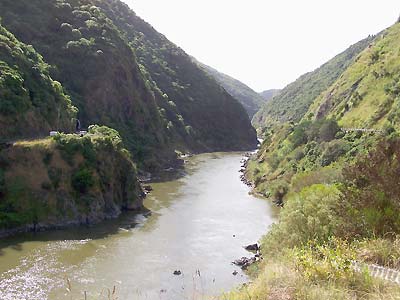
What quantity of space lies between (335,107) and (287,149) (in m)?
21.6

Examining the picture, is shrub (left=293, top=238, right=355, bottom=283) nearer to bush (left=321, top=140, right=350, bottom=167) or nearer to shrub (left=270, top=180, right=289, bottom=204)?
shrub (left=270, top=180, right=289, bottom=204)

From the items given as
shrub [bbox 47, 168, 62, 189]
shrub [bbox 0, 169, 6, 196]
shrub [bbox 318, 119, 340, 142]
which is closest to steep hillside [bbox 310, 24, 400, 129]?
shrub [bbox 318, 119, 340, 142]

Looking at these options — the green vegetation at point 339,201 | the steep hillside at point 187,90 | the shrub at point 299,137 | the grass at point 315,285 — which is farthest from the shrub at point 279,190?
the steep hillside at point 187,90

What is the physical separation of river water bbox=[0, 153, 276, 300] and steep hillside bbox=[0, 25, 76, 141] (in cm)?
1634

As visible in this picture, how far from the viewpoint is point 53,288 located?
33312mm

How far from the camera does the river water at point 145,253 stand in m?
33.7

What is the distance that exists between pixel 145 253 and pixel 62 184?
16853 mm

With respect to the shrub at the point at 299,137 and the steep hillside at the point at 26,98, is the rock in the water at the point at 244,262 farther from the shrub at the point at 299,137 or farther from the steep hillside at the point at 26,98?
the shrub at the point at 299,137

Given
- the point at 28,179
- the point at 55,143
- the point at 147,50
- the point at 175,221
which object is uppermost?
the point at 147,50

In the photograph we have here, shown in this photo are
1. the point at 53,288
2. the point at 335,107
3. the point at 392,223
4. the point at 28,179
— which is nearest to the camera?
the point at 392,223

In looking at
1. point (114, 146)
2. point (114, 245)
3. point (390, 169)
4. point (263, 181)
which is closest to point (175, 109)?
point (263, 181)

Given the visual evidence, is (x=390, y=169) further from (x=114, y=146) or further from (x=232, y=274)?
(x=114, y=146)

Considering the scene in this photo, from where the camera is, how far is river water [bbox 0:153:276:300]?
33.7 m

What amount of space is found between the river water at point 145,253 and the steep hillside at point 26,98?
16339mm
